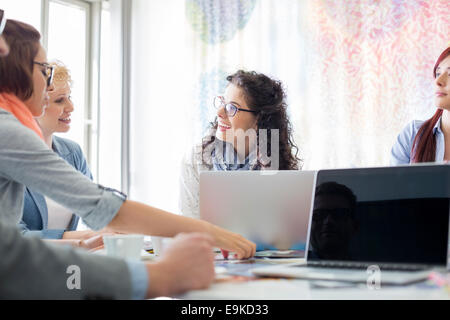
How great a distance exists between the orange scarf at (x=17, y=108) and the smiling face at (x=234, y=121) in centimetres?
136

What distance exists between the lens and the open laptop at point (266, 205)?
1.36 meters

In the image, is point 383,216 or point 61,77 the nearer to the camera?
point 383,216

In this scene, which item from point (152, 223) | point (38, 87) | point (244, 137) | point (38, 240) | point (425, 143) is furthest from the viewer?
point (244, 137)

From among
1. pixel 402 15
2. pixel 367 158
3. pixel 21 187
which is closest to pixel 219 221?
pixel 21 187

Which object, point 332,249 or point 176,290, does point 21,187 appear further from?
point 332,249

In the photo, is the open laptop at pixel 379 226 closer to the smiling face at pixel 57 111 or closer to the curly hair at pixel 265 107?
the curly hair at pixel 265 107

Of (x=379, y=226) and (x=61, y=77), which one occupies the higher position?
(x=61, y=77)

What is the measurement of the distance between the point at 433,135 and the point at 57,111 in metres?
1.86

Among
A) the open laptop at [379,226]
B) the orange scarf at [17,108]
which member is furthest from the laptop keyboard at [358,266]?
the orange scarf at [17,108]

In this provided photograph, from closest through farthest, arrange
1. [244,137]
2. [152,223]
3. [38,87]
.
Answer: [152,223] < [38,87] < [244,137]

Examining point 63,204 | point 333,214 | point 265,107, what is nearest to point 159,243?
point 63,204

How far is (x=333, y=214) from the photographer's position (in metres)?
1.10

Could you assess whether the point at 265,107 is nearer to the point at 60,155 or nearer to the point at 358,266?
the point at 60,155

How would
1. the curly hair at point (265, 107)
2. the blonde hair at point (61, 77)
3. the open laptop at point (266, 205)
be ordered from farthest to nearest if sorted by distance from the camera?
the curly hair at point (265, 107) → the blonde hair at point (61, 77) → the open laptop at point (266, 205)
